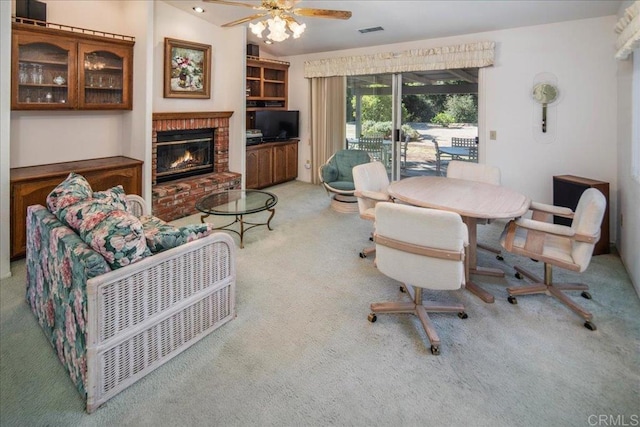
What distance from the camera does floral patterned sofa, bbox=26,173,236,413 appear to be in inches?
69.6

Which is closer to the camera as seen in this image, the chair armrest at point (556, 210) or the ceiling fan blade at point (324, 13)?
the chair armrest at point (556, 210)

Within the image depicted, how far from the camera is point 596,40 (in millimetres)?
4176

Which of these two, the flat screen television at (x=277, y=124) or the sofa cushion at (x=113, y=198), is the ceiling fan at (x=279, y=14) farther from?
the flat screen television at (x=277, y=124)

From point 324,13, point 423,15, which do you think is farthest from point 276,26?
point 423,15

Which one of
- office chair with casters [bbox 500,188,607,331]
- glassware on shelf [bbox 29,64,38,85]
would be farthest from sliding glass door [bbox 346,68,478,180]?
glassware on shelf [bbox 29,64,38,85]

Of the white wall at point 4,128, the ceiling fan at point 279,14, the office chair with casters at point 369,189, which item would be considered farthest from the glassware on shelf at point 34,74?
the office chair with casters at point 369,189

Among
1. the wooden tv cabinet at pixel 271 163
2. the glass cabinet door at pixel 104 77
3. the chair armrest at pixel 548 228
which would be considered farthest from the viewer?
the wooden tv cabinet at pixel 271 163

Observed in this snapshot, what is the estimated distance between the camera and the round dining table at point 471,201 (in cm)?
264

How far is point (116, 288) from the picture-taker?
180 cm

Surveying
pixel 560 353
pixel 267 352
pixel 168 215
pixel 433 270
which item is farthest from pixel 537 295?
pixel 168 215

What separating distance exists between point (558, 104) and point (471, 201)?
263cm

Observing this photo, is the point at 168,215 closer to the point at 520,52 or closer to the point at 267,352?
the point at 267,352

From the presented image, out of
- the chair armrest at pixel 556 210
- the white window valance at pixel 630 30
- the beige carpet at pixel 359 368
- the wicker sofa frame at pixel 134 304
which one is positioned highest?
the white window valance at pixel 630 30

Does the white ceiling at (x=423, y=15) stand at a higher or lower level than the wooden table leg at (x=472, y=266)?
higher
